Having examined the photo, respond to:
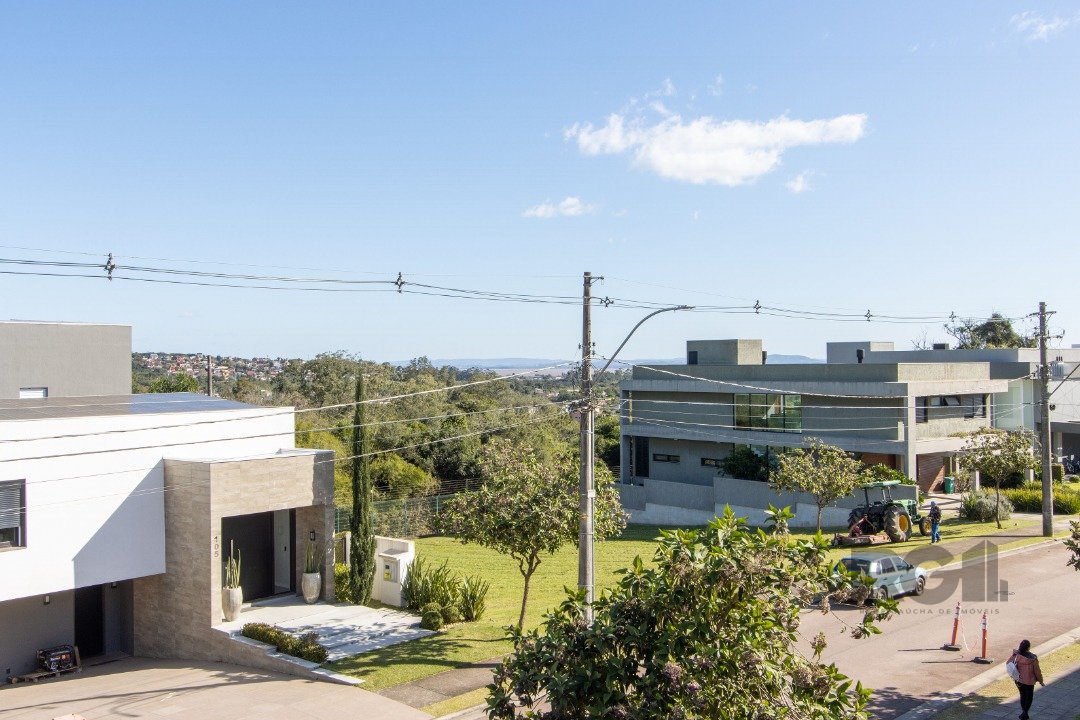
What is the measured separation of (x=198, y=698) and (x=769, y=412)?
3070 cm

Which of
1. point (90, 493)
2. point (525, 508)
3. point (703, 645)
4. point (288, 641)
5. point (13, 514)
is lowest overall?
point (288, 641)

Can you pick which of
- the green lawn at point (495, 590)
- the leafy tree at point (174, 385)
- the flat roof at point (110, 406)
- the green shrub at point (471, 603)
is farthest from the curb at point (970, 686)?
the leafy tree at point (174, 385)

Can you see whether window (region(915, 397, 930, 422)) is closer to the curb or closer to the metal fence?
the curb

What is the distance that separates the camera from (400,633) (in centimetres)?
2017

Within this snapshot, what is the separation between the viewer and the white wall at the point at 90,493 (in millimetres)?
19234

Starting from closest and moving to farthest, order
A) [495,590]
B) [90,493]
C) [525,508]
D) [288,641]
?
[525,508] → [288,641] → [90,493] → [495,590]

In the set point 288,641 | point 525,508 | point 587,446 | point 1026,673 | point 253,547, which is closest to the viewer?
point 1026,673

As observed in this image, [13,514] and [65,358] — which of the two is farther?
[65,358]

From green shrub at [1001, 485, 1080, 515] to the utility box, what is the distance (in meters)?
27.4

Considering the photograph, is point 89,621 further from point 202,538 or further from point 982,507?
point 982,507

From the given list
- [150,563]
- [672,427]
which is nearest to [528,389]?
[672,427]

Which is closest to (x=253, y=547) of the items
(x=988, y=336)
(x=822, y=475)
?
(x=822, y=475)

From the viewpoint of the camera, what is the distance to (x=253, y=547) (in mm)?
23984

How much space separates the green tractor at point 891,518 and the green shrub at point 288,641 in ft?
64.5
